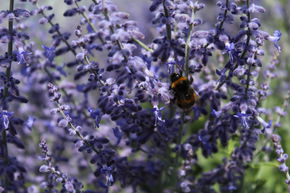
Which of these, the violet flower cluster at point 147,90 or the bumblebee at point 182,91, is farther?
the bumblebee at point 182,91

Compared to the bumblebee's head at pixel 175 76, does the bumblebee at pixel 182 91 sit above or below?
below

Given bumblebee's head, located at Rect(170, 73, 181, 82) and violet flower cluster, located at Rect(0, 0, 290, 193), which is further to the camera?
bumblebee's head, located at Rect(170, 73, 181, 82)

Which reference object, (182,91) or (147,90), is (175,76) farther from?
(147,90)

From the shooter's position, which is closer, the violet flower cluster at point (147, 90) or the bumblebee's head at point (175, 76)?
the violet flower cluster at point (147, 90)

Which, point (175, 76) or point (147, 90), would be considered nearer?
point (147, 90)

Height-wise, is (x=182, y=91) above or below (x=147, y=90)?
above

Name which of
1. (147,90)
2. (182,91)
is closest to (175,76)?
(182,91)

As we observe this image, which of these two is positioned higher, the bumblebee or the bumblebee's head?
the bumblebee's head

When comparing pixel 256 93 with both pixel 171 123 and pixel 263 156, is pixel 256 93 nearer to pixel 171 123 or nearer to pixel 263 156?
pixel 171 123

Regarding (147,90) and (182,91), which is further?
(182,91)
